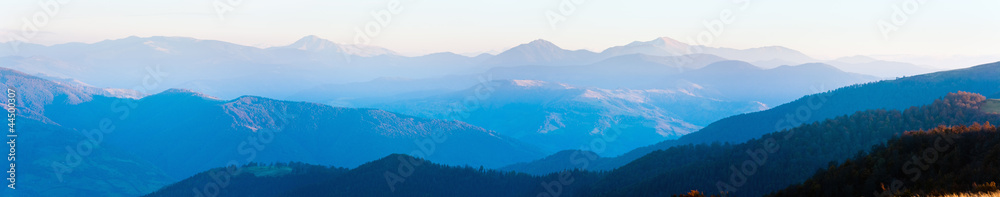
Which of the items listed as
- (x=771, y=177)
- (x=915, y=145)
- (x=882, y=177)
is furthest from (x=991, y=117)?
(x=882, y=177)

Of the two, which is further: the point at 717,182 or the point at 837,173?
the point at 717,182

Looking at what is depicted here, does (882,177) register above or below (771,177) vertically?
below

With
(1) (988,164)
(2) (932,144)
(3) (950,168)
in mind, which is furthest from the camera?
(2) (932,144)

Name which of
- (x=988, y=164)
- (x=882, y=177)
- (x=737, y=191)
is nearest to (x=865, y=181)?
(x=882, y=177)

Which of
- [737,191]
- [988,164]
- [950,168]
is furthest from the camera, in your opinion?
[737,191]

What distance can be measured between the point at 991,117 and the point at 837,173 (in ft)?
432

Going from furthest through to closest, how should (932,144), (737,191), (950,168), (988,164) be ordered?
(737,191), (932,144), (950,168), (988,164)

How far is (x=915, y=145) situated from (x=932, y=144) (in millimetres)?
3204

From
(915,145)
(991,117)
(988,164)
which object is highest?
(991,117)

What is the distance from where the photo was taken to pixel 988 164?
6875 centimetres

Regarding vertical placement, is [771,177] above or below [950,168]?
above

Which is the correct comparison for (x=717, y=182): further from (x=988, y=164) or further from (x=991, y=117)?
(x=988, y=164)

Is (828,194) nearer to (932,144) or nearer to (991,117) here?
(932,144)

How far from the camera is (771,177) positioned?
190 m
